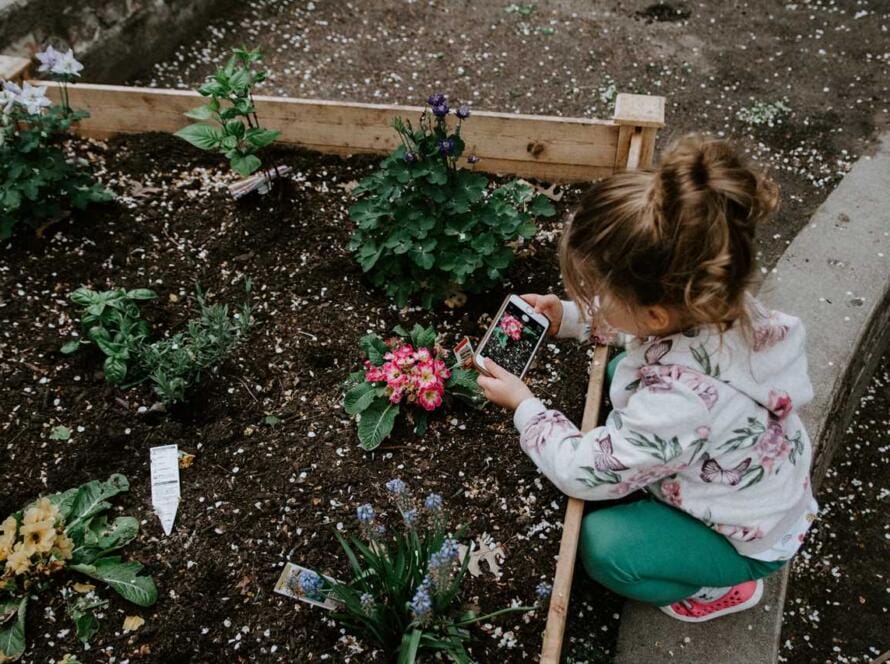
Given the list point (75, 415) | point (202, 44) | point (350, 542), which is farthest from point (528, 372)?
point (202, 44)

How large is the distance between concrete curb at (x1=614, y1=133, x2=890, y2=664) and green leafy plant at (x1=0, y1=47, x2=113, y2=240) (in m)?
2.52

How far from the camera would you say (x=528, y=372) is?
8.57ft

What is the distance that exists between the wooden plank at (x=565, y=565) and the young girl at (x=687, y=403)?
0.06 metres

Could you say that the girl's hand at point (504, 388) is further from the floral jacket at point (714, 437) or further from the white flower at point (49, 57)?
the white flower at point (49, 57)

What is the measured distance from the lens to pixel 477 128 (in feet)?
10.2

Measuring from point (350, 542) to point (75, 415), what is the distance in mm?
1048

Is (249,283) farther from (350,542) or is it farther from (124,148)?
(124,148)

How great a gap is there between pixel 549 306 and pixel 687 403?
0.87 metres

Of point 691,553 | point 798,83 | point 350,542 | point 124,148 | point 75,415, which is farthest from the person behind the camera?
point 798,83

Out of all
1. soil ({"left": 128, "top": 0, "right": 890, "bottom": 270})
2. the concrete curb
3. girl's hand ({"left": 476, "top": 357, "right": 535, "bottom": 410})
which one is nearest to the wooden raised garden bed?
the concrete curb

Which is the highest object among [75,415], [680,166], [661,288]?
[680,166]

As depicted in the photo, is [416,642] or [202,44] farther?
[202,44]

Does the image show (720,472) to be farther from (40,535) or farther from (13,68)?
(13,68)

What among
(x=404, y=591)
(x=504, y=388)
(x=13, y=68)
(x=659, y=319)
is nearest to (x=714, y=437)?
(x=659, y=319)
